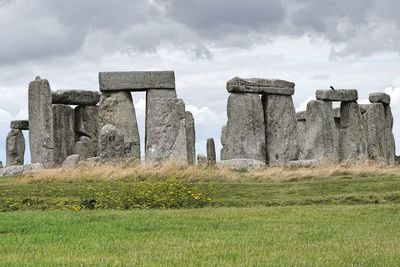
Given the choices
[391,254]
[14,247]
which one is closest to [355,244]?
[391,254]

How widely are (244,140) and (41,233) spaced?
2006 centimetres

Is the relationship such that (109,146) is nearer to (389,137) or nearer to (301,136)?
(301,136)

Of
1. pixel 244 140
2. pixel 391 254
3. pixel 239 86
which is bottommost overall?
pixel 391 254

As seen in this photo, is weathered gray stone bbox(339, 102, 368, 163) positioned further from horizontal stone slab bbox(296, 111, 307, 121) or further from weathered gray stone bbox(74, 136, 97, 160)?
weathered gray stone bbox(74, 136, 97, 160)

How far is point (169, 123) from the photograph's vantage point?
32.3 metres

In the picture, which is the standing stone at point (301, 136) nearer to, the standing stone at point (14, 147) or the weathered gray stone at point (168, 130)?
the weathered gray stone at point (168, 130)

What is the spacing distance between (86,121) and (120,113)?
16.3 ft

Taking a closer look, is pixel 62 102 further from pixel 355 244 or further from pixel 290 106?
pixel 355 244

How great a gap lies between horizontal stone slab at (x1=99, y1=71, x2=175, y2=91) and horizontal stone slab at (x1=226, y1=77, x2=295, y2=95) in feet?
8.32

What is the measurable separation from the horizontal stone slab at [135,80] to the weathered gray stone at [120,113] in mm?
436

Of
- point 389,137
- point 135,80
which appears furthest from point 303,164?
point 389,137

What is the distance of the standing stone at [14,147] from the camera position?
1702 inches

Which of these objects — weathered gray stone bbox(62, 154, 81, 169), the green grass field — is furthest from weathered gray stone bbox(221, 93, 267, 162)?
the green grass field

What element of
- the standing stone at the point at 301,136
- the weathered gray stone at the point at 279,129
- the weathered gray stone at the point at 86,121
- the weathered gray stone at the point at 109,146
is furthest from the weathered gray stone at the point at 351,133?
the weathered gray stone at the point at 109,146
